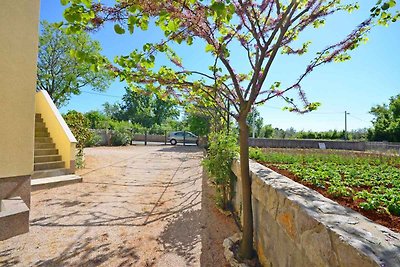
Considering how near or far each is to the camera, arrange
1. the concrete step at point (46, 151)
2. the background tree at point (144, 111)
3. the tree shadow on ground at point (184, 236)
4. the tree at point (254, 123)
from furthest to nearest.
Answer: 1. the background tree at point (144, 111)
2. the tree at point (254, 123)
3. the concrete step at point (46, 151)
4. the tree shadow on ground at point (184, 236)

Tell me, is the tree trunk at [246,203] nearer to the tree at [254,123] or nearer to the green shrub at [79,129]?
the tree at [254,123]

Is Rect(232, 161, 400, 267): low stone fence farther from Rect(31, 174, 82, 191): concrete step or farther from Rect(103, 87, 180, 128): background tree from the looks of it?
Rect(103, 87, 180, 128): background tree

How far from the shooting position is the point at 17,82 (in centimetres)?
331

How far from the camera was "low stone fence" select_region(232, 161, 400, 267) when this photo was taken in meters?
0.98

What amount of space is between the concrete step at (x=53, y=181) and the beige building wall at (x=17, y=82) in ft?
4.96

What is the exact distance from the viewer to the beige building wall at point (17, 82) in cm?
318

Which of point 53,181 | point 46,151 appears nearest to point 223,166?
point 53,181

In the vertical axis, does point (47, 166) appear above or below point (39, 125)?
below

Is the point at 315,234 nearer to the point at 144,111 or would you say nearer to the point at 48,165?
the point at 48,165

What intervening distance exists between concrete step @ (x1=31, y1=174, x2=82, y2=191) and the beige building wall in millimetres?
1513

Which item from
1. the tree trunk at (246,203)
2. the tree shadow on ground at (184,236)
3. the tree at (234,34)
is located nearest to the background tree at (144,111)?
the tree shadow on ground at (184,236)

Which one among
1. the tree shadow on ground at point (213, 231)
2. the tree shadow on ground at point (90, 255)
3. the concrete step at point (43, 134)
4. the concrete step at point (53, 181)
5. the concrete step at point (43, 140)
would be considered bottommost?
the tree shadow on ground at point (213, 231)

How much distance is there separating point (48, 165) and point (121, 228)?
3376 millimetres

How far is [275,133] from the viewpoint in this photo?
3039 cm
